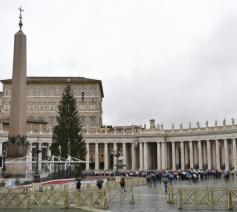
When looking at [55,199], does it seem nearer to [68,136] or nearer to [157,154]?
[68,136]

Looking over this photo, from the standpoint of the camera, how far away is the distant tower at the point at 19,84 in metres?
28.2

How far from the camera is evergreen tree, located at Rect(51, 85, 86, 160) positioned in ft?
176

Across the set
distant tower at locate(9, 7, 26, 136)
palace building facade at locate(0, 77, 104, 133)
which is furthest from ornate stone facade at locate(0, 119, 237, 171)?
distant tower at locate(9, 7, 26, 136)

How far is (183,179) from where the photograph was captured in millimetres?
47656

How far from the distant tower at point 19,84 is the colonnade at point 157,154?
43.6 m

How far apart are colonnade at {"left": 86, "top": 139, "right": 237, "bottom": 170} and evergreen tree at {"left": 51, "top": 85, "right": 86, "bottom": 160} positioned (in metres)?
17.1

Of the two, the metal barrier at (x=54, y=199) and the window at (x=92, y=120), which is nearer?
the metal barrier at (x=54, y=199)

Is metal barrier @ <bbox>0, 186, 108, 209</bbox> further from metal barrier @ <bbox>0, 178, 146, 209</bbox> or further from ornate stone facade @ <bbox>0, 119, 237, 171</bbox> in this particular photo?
ornate stone facade @ <bbox>0, 119, 237, 171</bbox>

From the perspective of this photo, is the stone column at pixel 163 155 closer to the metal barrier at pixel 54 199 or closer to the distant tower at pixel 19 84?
the distant tower at pixel 19 84

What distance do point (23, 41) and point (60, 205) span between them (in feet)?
46.0

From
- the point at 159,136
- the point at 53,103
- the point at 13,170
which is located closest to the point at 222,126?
the point at 159,136

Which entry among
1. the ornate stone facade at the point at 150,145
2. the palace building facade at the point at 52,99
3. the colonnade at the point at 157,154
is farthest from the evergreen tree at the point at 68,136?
the palace building facade at the point at 52,99

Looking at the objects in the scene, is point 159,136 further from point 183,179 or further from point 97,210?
point 97,210

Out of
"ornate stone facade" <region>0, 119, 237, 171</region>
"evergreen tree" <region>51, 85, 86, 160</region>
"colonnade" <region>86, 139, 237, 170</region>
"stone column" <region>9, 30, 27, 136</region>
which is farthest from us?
"colonnade" <region>86, 139, 237, 170</region>
